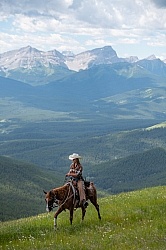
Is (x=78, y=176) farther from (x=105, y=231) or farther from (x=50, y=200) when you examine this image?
(x=105, y=231)

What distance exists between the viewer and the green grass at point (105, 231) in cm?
1485

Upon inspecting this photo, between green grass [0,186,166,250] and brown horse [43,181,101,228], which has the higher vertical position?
brown horse [43,181,101,228]

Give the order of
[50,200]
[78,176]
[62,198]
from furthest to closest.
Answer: [78,176] < [62,198] < [50,200]

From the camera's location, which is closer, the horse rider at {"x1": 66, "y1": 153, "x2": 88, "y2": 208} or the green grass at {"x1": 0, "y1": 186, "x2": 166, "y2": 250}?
the green grass at {"x1": 0, "y1": 186, "x2": 166, "y2": 250}

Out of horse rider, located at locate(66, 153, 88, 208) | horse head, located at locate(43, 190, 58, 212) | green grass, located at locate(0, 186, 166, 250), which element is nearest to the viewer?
green grass, located at locate(0, 186, 166, 250)

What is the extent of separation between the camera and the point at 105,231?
17.2 meters

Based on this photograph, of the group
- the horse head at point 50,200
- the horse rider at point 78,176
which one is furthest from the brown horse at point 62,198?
the horse rider at point 78,176

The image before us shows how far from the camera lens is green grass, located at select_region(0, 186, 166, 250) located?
48.7 feet

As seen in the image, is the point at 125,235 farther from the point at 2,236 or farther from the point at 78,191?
the point at 2,236

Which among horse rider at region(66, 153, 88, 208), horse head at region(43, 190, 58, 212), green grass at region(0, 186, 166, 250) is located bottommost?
green grass at region(0, 186, 166, 250)

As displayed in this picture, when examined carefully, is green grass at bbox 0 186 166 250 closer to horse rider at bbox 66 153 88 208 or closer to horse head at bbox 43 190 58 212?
horse head at bbox 43 190 58 212

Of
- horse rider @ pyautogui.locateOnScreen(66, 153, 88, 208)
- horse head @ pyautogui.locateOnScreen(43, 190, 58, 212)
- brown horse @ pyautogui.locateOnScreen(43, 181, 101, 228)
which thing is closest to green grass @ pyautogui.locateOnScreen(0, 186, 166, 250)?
brown horse @ pyautogui.locateOnScreen(43, 181, 101, 228)

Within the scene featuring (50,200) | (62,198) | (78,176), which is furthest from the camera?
(78,176)

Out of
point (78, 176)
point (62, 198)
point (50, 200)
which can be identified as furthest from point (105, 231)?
point (78, 176)
